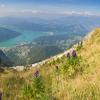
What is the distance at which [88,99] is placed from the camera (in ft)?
23.6

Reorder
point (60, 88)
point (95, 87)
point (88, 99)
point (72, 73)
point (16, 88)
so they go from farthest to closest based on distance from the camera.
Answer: point (72, 73), point (16, 88), point (60, 88), point (95, 87), point (88, 99)

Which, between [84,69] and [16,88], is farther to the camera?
[84,69]

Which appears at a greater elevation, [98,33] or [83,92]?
[98,33]

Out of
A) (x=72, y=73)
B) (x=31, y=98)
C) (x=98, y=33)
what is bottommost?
(x=31, y=98)

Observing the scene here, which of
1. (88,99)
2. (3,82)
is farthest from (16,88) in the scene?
(88,99)

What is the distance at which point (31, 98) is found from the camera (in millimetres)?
9125

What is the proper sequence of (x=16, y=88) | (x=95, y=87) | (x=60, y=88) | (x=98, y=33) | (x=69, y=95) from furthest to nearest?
(x=98, y=33) → (x=16, y=88) → (x=60, y=88) → (x=95, y=87) → (x=69, y=95)

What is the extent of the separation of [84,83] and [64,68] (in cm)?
417

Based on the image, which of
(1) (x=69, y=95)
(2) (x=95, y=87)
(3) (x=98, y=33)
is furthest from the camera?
(3) (x=98, y=33)

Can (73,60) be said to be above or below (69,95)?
above

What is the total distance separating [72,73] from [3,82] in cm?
341

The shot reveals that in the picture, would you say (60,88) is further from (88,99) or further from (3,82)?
(3,82)

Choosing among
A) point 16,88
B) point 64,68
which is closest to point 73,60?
point 64,68

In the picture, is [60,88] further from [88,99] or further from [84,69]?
[84,69]
